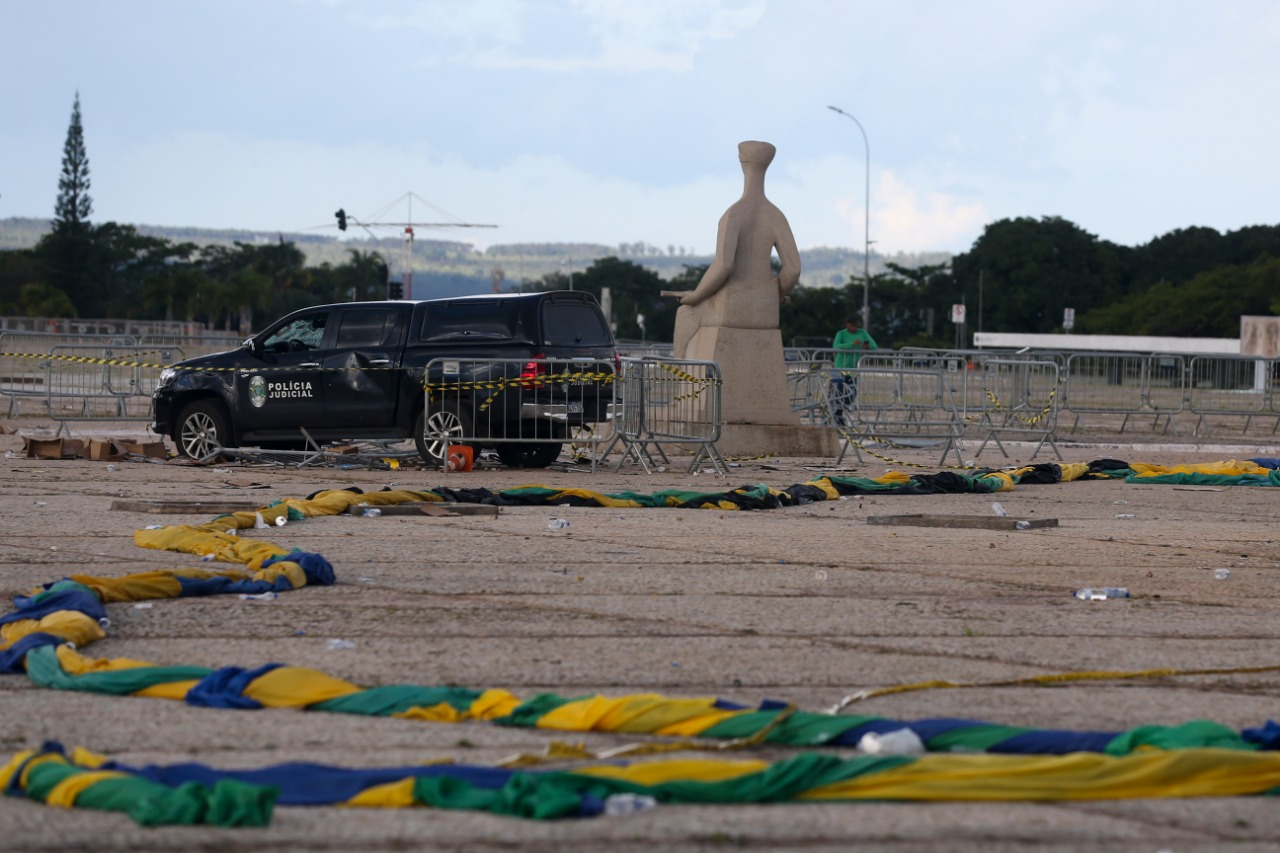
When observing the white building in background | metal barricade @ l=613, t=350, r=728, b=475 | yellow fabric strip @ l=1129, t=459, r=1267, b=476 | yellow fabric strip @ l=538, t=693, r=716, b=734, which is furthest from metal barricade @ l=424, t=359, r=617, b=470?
the white building in background

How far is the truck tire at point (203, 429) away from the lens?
744 inches

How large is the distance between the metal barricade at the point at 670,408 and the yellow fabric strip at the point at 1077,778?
1240cm

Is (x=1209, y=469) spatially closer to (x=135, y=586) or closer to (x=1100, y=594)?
(x=1100, y=594)

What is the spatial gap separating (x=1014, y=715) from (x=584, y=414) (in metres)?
12.3

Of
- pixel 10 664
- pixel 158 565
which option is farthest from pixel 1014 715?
pixel 158 565

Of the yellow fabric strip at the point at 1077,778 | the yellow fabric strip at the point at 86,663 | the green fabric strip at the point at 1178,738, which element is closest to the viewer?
the yellow fabric strip at the point at 1077,778

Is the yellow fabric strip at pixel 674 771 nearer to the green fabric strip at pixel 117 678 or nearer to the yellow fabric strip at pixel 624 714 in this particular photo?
the yellow fabric strip at pixel 624 714

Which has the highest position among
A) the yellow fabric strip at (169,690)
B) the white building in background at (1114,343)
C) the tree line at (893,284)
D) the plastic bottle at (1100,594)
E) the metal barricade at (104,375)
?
the tree line at (893,284)

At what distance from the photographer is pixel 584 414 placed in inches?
702

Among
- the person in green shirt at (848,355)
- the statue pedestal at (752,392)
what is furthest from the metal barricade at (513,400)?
the person in green shirt at (848,355)

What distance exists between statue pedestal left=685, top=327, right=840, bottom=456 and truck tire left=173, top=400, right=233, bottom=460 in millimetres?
5877

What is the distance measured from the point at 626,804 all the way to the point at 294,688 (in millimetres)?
1800

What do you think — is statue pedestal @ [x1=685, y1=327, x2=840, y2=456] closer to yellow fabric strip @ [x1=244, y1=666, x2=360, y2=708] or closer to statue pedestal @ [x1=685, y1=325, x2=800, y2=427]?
statue pedestal @ [x1=685, y1=325, x2=800, y2=427]

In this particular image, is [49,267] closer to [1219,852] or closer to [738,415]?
[738,415]
